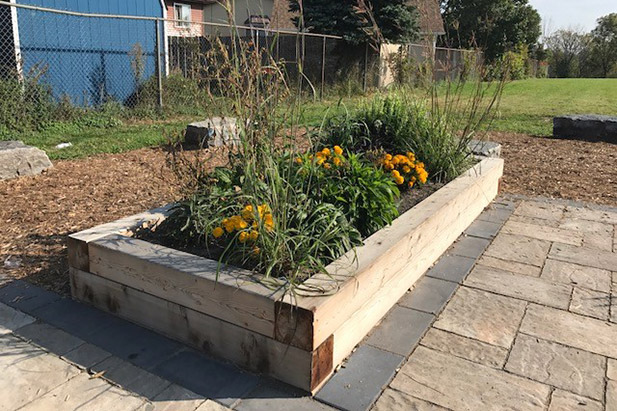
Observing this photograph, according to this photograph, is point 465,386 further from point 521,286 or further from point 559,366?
point 521,286

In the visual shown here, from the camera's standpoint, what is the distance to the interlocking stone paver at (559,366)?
2328 mm

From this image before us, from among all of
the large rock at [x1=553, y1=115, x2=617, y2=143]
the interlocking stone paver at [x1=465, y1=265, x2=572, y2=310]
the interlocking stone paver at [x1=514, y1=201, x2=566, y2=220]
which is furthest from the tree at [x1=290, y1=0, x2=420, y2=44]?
the interlocking stone paver at [x1=465, y1=265, x2=572, y2=310]

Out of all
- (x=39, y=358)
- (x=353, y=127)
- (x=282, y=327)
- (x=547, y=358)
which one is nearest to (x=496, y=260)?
(x=547, y=358)

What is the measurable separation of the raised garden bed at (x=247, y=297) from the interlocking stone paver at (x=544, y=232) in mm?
1484

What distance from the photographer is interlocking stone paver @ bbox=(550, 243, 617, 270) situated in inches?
147

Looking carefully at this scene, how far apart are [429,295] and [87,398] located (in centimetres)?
194

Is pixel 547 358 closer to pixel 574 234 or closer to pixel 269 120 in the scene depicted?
pixel 269 120

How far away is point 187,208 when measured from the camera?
300 centimetres

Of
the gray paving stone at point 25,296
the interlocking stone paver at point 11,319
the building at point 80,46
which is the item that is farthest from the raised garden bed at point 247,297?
the building at point 80,46

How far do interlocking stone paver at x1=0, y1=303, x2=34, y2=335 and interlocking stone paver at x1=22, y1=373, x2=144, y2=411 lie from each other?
2.11ft

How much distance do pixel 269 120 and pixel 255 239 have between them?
69 centimetres

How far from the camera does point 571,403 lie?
2.21m

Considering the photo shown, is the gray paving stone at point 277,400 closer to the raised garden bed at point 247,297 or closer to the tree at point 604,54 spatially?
the raised garden bed at point 247,297

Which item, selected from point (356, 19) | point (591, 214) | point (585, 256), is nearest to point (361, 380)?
point (585, 256)
